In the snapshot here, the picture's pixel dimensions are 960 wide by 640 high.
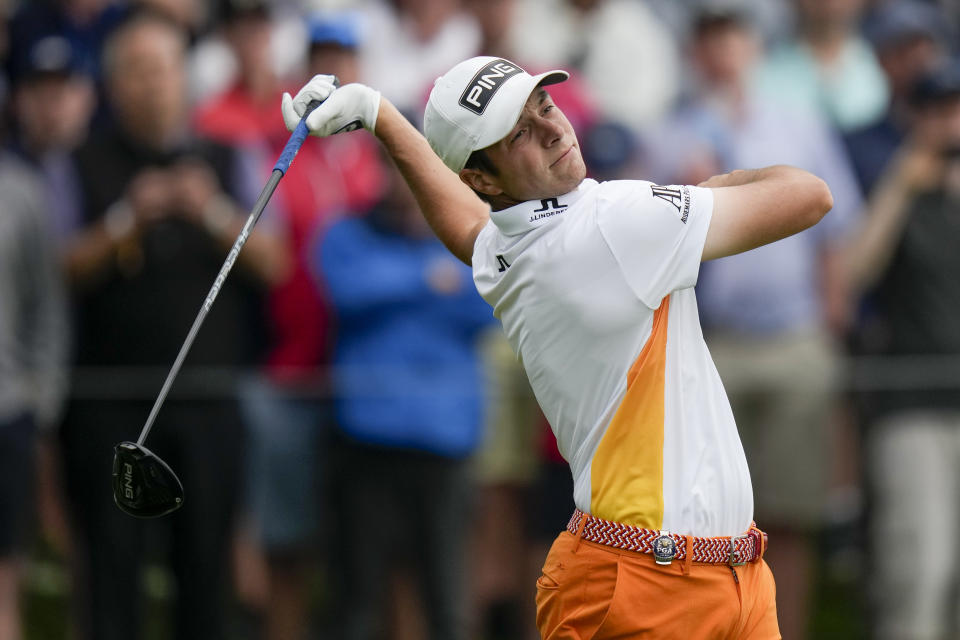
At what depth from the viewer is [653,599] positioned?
12.1 feet

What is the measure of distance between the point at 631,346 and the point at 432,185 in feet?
3.16

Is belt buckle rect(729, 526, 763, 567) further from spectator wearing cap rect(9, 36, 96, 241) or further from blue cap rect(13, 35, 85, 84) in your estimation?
blue cap rect(13, 35, 85, 84)

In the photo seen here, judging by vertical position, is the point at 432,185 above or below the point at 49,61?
below

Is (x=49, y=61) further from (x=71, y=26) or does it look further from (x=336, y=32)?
(x=336, y=32)

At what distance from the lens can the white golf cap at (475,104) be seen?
3662mm

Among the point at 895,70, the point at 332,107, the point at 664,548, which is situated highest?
the point at 332,107

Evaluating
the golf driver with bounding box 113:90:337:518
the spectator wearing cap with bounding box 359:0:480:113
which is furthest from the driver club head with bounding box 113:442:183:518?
the spectator wearing cap with bounding box 359:0:480:113

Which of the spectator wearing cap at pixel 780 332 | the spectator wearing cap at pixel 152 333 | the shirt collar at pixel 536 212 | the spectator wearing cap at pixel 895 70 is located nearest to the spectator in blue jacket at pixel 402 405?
the spectator wearing cap at pixel 152 333

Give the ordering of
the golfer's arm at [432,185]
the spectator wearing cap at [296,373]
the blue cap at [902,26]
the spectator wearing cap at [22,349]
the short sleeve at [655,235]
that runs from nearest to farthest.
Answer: the short sleeve at [655,235] → the golfer's arm at [432,185] → the spectator wearing cap at [22,349] → the spectator wearing cap at [296,373] → the blue cap at [902,26]

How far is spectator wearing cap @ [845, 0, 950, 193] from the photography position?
793cm

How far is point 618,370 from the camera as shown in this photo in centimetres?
370

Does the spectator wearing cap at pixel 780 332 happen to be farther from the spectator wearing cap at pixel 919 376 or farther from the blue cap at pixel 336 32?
the blue cap at pixel 336 32

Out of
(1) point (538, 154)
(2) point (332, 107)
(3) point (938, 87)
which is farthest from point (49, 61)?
(3) point (938, 87)

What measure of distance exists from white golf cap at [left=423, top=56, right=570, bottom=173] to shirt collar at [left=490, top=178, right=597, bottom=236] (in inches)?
7.2
